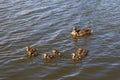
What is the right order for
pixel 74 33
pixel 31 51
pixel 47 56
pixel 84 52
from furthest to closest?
pixel 74 33, pixel 31 51, pixel 84 52, pixel 47 56

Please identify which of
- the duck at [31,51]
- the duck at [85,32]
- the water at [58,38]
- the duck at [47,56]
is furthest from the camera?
the duck at [85,32]

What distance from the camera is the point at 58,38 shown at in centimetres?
1298

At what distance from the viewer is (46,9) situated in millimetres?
16234

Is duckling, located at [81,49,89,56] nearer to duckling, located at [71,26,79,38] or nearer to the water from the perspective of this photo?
the water

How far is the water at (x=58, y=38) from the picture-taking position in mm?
10680

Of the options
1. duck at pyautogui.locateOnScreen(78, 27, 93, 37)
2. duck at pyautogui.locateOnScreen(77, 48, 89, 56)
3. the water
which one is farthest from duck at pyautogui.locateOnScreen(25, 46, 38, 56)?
duck at pyautogui.locateOnScreen(78, 27, 93, 37)

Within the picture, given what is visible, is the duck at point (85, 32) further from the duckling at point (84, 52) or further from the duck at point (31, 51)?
the duck at point (31, 51)

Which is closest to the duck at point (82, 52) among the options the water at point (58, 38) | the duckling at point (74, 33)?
the water at point (58, 38)

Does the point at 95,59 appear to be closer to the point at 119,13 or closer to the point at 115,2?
the point at 119,13

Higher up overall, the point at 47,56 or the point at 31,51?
the point at 31,51

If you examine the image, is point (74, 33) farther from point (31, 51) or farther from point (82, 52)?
point (31, 51)

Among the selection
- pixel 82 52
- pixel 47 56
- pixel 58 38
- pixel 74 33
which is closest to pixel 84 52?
pixel 82 52

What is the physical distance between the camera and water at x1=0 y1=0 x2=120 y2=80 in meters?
10.7

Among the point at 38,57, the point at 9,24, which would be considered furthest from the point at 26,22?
the point at 38,57
